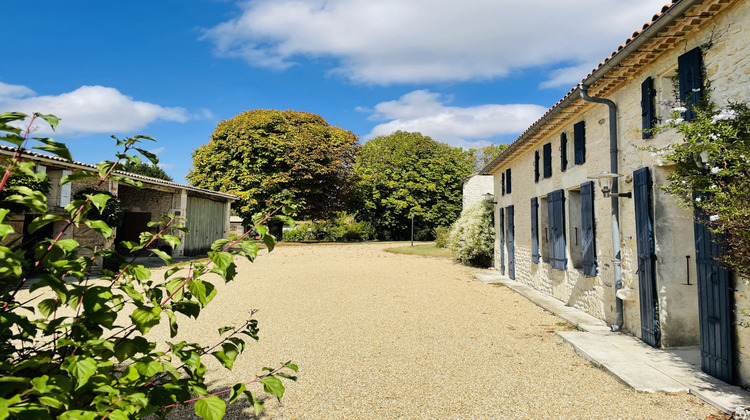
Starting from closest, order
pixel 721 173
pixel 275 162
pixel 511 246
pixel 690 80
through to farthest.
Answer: pixel 721 173 → pixel 690 80 → pixel 511 246 → pixel 275 162

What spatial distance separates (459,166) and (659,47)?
32267mm

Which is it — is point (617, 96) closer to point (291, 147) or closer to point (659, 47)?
point (659, 47)

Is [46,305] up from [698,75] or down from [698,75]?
down

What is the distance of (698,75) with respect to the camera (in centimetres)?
430

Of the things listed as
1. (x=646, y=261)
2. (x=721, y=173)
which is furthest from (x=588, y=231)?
(x=721, y=173)

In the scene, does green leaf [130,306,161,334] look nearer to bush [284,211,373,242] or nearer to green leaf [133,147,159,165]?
green leaf [133,147,159,165]

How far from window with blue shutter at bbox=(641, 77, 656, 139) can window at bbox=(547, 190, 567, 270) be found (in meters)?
2.75

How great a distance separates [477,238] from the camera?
14648mm

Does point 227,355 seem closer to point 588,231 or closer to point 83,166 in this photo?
point 588,231

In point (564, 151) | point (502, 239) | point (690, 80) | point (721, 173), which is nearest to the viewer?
point (721, 173)

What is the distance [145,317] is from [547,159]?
8.54 m

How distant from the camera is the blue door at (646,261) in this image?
5.03 meters

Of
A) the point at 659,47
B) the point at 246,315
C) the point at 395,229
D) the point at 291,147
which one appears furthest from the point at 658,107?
the point at 395,229

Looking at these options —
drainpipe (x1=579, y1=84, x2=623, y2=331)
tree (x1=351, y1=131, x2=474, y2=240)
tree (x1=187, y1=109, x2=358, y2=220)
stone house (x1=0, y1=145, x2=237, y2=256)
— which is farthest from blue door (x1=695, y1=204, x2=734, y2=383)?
tree (x1=351, y1=131, x2=474, y2=240)
